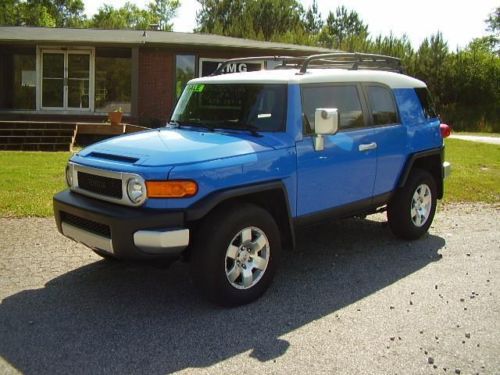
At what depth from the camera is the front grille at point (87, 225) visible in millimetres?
4262

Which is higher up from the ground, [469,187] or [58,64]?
[58,64]

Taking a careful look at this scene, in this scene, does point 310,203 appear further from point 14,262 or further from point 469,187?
point 469,187

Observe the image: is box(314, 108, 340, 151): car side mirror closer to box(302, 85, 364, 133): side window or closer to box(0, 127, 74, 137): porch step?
box(302, 85, 364, 133): side window

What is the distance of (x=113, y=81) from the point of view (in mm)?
19984

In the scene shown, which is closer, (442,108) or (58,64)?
(58,64)

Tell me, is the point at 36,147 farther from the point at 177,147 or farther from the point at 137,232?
the point at 137,232

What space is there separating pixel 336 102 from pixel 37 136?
1158 cm

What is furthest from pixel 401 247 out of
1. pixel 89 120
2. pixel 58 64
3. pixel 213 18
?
pixel 213 18

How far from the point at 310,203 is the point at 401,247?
5.91 feet

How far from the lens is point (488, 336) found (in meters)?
4.10

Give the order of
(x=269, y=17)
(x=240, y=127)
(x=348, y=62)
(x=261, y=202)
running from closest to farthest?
(x=261, y=202) < (x=240, y=127) < (x=348, y=62) < (x=269, y=17)

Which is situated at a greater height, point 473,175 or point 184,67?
point 184,67

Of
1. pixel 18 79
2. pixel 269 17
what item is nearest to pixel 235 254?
pixel 18 79

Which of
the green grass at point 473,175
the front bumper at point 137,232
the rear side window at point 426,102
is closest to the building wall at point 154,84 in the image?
the green grass at point 473,175
